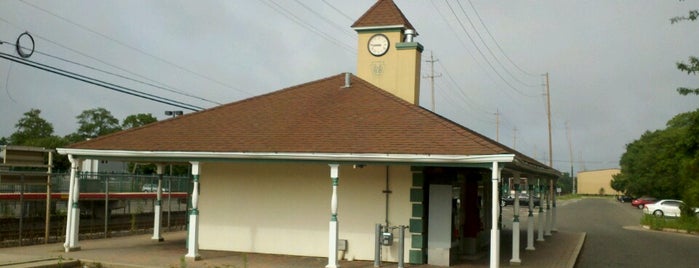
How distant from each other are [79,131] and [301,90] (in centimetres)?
6170

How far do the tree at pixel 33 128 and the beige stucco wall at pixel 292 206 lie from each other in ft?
208

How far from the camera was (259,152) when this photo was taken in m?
15.4

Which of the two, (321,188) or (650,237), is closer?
(321,188)

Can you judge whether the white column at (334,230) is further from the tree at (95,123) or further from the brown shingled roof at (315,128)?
the tree at (95,123)

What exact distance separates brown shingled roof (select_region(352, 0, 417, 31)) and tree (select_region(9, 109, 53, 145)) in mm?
62481

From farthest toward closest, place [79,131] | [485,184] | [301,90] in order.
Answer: [79,131] → [485,184] → [301,90]

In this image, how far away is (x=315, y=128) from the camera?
54.5 ft

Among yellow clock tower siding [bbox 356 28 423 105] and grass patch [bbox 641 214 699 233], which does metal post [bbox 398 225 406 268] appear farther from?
grass patch [bbox 641 214 699 233]

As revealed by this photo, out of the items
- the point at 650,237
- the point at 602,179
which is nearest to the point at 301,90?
the point at 650,237

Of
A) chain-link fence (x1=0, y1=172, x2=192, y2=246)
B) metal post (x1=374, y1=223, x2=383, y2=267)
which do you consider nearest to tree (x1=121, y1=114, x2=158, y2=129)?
chain-link fence (x1=0, y1=172, x2=192, y2=246)

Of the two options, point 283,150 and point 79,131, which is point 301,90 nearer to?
point 283,150

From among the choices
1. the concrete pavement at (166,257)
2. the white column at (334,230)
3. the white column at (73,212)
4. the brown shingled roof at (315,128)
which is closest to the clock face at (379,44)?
the brown shingled roof at (315,128)

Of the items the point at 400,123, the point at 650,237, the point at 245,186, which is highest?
the point at 400,123

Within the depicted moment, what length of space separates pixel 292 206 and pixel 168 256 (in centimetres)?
321
